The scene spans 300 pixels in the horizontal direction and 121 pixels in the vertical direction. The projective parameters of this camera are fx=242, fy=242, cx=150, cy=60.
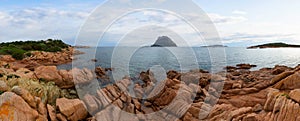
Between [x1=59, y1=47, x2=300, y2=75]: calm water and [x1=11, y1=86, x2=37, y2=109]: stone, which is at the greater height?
[x1=11, y1=86, x2=37, y2=109]: stone

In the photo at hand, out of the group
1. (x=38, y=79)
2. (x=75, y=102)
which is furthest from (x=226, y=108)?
(x=38, y=79)

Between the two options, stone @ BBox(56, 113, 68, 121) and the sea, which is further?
the sea

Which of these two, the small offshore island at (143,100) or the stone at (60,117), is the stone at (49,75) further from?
the stone at (60,117)

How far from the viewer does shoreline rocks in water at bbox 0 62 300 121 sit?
13.4 metres

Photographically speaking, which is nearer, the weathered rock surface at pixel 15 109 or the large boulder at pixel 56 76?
the weathered rock surface at pixel 15 109

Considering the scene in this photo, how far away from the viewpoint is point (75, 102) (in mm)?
15883

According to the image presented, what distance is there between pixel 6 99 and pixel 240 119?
1307cm

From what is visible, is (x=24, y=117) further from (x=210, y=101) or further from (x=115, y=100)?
(x=210, y=101)

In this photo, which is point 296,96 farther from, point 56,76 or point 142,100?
point 56,76

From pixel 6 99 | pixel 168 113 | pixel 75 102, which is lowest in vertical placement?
pixel 168 113

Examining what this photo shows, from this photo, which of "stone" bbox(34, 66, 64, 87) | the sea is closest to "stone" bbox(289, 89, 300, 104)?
the sea

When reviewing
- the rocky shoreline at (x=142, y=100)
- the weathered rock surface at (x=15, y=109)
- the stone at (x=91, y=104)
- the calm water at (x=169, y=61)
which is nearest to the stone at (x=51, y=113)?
the rocky shoreline at (x=142, y=100)

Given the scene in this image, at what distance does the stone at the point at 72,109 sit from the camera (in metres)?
15.0

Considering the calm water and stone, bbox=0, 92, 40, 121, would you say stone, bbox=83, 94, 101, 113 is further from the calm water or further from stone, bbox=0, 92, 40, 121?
the calm water
